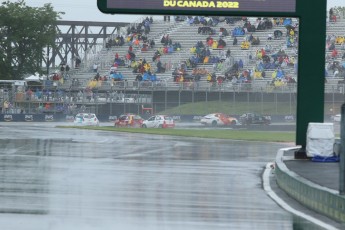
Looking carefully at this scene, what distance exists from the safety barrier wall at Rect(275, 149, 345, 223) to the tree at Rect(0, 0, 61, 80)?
250ft

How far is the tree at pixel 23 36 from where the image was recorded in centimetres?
9669

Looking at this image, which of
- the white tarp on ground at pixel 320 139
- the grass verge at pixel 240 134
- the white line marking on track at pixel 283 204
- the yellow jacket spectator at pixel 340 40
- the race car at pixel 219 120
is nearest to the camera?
the white line marking on track at pixel 283 204

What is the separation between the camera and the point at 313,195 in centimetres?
1733

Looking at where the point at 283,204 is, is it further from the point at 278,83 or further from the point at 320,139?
the point at 278,83

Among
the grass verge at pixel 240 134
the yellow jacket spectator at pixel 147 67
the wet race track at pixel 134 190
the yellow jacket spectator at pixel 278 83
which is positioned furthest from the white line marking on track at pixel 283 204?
the yellow jacket spectator at pixel 147 67

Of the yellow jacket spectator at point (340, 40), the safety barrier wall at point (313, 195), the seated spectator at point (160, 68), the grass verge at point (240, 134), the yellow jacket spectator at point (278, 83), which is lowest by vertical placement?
the grass verge at point (240, 134)

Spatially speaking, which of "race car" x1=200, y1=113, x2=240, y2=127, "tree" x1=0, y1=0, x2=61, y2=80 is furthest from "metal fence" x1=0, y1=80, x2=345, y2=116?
"tree" x1=0, y1=0, x2=61, y2=80

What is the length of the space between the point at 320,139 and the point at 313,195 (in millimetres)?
8848

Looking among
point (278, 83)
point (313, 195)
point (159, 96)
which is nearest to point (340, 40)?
point (278, 83)

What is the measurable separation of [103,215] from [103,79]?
5871 cm

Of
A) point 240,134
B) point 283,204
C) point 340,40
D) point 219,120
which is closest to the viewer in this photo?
point 283,204

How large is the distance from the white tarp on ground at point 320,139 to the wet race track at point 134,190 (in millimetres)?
1581

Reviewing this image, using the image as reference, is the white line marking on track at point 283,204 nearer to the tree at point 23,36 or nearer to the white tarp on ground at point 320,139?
the white tarp on ground at point 320,139

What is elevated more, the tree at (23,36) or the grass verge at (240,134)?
the tree at (23,36)
